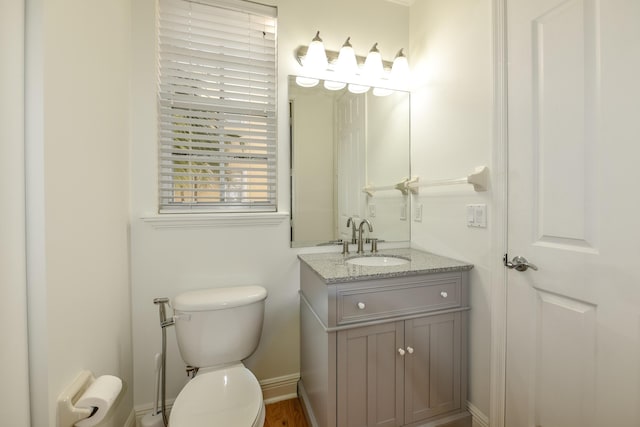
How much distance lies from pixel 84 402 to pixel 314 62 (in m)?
1.83

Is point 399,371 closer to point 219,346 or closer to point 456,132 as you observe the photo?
point 219,346

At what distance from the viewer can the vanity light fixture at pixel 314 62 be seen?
5.32ft

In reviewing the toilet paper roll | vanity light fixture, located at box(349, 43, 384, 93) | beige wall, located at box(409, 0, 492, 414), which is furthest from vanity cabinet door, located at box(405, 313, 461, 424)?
vanity light fixture, located at box(349, 43, 384, 93)

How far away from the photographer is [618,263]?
35.4 inches

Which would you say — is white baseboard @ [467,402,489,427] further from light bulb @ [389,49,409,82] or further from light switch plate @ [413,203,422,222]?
light bulb @ [389,49,409,82]

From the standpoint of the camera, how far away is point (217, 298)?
4.43 ft

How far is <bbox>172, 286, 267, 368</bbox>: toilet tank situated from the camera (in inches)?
51.1

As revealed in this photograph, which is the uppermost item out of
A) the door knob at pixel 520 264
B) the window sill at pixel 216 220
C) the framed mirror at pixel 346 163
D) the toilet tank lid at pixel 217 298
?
the framed mirror at pixel 346 163

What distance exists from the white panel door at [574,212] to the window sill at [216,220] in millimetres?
1213

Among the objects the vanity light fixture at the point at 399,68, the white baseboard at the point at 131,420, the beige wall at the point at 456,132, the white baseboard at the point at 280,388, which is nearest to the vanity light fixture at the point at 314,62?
the vanity light fixture at the point at 399,68

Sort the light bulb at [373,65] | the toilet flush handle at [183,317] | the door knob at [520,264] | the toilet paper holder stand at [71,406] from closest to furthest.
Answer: the toilet paper holder stand at [71,406] < the door knob at [520,264] < the toilet flush handle at [183,317] < the light bulb at [373,65]

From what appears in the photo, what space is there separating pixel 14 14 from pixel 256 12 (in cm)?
122

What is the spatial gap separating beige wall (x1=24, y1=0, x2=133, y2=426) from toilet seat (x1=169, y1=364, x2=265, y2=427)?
369 millimetres

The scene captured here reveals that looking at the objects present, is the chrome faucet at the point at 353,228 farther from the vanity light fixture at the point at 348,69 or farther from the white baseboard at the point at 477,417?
the white baseboard at the point at 477,417
